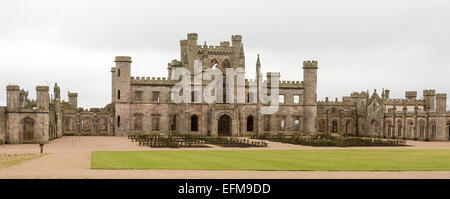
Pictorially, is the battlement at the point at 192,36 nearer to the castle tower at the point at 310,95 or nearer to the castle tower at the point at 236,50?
the castle tower at the point at 236,50

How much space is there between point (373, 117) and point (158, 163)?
162 feet

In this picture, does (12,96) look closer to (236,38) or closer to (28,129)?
(28,129)

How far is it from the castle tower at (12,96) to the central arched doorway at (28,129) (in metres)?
2.06

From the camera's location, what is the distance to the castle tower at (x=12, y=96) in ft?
146

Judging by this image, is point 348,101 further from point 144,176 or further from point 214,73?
point 144,176

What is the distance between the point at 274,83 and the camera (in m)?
69.0

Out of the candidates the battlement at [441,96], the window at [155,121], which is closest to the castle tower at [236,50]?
the window at [155,121]

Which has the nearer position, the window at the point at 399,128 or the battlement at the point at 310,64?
the window at the point at 399,128

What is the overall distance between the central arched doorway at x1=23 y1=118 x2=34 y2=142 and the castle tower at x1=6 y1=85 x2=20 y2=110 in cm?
206

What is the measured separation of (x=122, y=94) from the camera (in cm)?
6272

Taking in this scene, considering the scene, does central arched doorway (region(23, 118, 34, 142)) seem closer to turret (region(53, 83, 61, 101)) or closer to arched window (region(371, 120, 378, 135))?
turret (region(53, 83, 61, 101))

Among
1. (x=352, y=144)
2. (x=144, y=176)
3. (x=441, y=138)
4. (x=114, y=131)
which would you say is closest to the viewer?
(x=144, y=176)

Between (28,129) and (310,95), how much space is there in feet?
131
